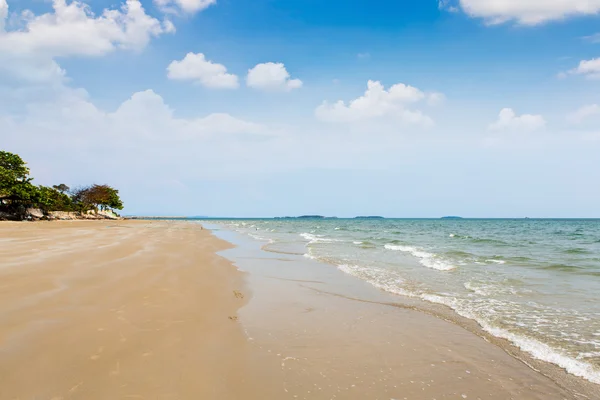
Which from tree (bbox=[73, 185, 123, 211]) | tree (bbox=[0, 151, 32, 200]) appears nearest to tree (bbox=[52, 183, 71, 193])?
tree (bbox=[73, 185, 123, 211])

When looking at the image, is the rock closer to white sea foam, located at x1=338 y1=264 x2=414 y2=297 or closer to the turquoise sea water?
the turquoise sea water

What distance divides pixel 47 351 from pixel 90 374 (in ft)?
3.63

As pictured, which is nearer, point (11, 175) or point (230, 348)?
point (230, 348)

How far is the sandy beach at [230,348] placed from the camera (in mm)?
4070

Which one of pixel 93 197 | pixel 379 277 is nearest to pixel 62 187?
pixel 93 197

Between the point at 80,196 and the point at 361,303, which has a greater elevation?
the point at 80,196

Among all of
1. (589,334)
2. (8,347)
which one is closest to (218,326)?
(8,347)

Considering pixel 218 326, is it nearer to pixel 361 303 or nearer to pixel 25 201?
pixel 361 303

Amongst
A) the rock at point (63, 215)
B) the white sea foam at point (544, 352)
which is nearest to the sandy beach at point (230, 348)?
the white sea foam at point (544, 352)

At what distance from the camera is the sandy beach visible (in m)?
4.07

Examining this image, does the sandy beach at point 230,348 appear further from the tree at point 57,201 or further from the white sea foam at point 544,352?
the tree at point 57,201

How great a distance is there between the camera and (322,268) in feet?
48.4

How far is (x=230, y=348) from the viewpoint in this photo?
5.30 m

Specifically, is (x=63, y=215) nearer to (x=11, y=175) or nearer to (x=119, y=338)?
(x=11, y=175)
